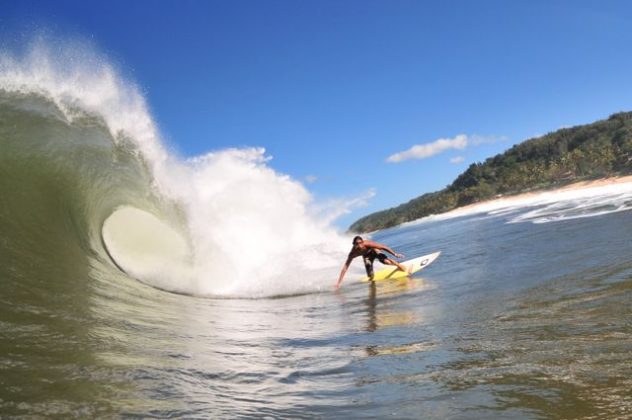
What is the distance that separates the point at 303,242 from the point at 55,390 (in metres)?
21.1

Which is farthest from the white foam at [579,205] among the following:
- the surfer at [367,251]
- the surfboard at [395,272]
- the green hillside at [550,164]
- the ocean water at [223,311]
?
the green hillside at [550,164]

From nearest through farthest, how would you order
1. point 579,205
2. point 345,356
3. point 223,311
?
point 345,356 < point 223,311 < point 579,205

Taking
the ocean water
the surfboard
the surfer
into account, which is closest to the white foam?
the ocean water

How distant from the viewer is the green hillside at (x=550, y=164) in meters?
64.6

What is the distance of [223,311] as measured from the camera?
8.73 meters

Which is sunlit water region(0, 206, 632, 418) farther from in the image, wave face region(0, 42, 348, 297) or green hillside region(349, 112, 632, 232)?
green hillside region(349, 112, 632, 232)

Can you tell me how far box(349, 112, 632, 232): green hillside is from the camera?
64562mm

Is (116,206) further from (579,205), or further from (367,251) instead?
(579,205)

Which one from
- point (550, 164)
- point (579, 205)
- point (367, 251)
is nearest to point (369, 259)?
point (367, 251)

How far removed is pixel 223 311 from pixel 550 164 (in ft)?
268

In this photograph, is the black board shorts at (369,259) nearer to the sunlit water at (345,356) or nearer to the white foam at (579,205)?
the sunlit water at (345,356)

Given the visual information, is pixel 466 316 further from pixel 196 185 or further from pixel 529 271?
pixel 196 185

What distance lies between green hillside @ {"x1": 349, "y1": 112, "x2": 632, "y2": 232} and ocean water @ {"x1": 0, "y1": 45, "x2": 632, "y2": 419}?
5259cm

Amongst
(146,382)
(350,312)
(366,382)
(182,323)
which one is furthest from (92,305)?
(350,312)
